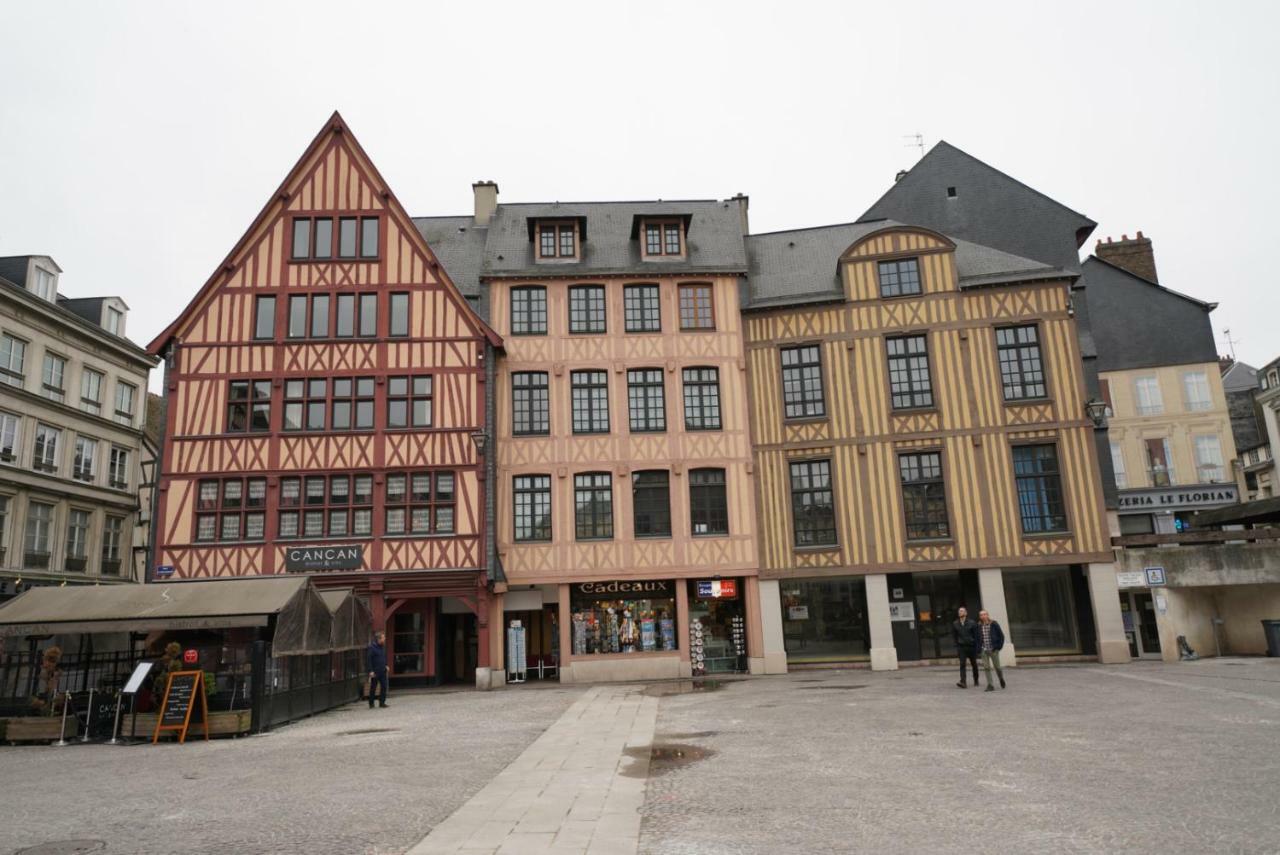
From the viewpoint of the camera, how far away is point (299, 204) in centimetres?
2370

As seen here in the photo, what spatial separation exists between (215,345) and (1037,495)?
2217 centimetres

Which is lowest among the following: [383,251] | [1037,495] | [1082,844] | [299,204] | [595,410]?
[1082,844]

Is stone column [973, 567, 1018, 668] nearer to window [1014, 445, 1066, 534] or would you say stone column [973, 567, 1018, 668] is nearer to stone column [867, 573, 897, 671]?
window [1014, 445, 1066, 534]

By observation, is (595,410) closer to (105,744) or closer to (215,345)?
(215,345)

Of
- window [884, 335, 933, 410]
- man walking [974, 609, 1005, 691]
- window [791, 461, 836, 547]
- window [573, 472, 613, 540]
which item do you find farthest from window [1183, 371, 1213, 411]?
window [573, 472, 613, 540]

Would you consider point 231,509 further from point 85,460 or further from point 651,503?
point 85,460

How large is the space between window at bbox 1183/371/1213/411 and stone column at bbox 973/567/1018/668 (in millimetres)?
15228

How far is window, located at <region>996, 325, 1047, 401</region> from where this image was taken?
907 inches

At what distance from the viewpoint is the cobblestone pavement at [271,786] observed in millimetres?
7129

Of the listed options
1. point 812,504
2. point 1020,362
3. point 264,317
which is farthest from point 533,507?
point 1020,362

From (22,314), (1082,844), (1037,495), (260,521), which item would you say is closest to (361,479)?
(260,521)

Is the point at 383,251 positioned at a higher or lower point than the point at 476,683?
higher

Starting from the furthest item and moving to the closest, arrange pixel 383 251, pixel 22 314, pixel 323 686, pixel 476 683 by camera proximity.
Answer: pixel 22 314
pixel 383 251
pixel 476 683
pixel 323 686

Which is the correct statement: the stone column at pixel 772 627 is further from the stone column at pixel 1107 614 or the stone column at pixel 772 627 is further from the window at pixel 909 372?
the stone column at pixel 1107 614
